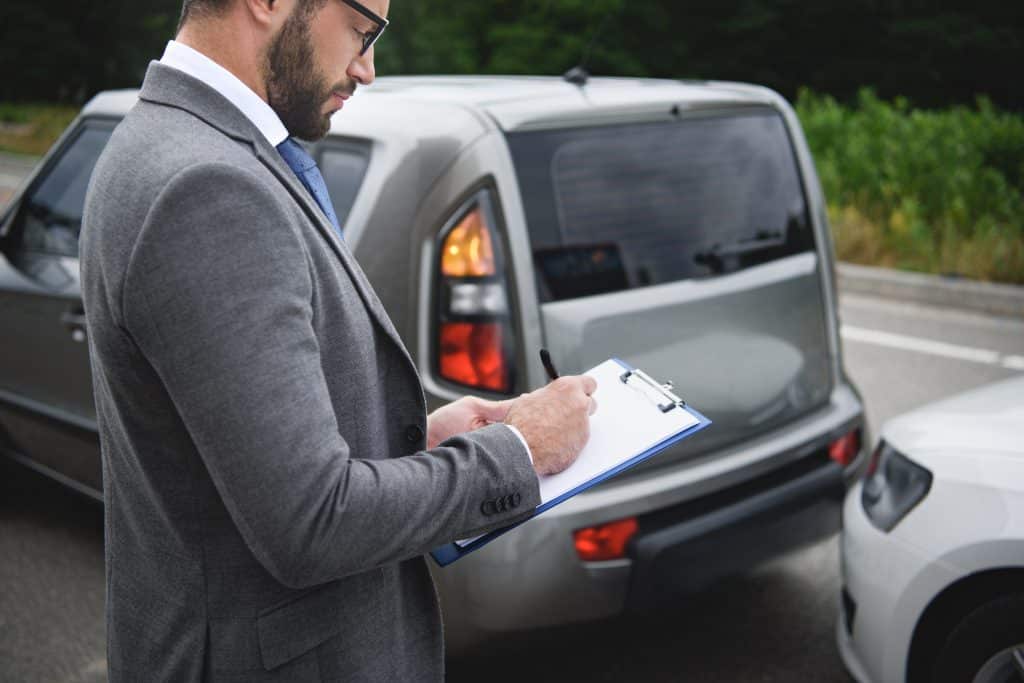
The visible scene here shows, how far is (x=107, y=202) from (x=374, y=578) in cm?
62

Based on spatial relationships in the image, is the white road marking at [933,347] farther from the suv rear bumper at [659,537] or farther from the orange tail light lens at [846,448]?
the suv rear bumper at [659,537]

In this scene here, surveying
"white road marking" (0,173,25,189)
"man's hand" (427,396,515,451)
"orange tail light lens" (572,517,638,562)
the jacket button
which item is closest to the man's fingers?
"man's hand" (427,396,515,451)

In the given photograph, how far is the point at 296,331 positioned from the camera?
107cm

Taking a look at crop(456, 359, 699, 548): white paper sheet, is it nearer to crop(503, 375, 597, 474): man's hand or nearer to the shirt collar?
crop(503, 375, 597, 474): man's hand

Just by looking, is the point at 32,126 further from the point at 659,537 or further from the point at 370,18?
the point at 370,18

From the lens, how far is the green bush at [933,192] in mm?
8672

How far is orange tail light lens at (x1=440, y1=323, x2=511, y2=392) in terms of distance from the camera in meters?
2.57

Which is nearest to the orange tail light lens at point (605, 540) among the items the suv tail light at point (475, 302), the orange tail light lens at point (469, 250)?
the suv tail light at point (475, 302)

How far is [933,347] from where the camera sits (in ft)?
22.4

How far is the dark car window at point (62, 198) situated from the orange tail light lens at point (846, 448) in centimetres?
285

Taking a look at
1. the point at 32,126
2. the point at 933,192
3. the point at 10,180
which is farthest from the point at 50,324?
the point at 32,126

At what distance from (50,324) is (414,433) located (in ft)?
8.81

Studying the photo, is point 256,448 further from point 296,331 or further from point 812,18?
A: point 812,18

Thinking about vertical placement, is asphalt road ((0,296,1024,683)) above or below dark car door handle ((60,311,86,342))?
below
